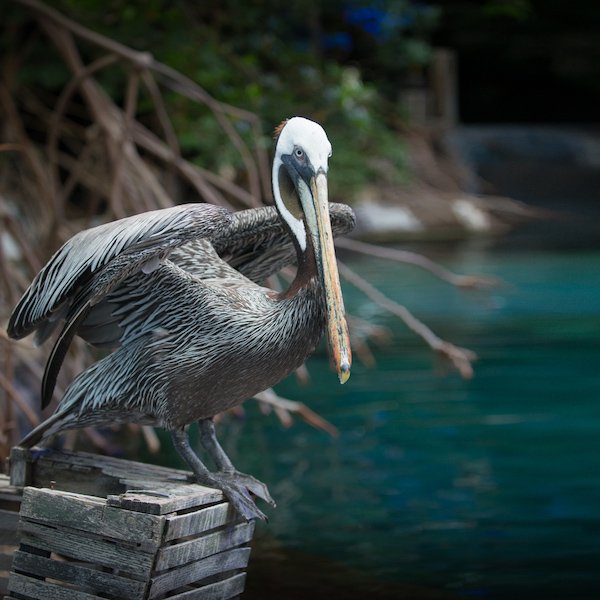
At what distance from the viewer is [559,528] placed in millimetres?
4699

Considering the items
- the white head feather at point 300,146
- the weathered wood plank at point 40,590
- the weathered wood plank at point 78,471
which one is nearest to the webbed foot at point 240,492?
the weathered wood plank at point 78,471

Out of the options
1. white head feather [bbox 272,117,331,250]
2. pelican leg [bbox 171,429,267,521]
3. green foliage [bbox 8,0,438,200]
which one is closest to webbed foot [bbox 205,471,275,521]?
pelican leg [bbox 171,429,267,521]

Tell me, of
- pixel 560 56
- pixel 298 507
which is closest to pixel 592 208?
pixel 560 56

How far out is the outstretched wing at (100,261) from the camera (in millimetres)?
3027

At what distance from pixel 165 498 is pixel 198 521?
0.11 meters

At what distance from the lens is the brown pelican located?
9.97ft

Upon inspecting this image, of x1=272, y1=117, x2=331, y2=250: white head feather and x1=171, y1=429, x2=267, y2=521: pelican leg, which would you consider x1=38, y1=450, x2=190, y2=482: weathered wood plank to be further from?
x1=272, y1=117, x2=331, y2=250: white head feather

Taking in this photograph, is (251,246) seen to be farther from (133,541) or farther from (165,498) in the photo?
(133,541)

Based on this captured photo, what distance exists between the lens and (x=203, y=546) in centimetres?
307

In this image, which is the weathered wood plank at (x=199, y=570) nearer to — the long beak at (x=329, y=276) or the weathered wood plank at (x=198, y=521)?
the weathered wood plank at (x=198, y=521)

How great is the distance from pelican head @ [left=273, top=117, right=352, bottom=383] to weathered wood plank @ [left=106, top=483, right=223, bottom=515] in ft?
1.64

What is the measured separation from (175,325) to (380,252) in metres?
2.32

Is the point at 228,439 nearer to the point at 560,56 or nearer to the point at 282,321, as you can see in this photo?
the point at 282,321

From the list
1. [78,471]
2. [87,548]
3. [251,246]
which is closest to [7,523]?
[78,471]
